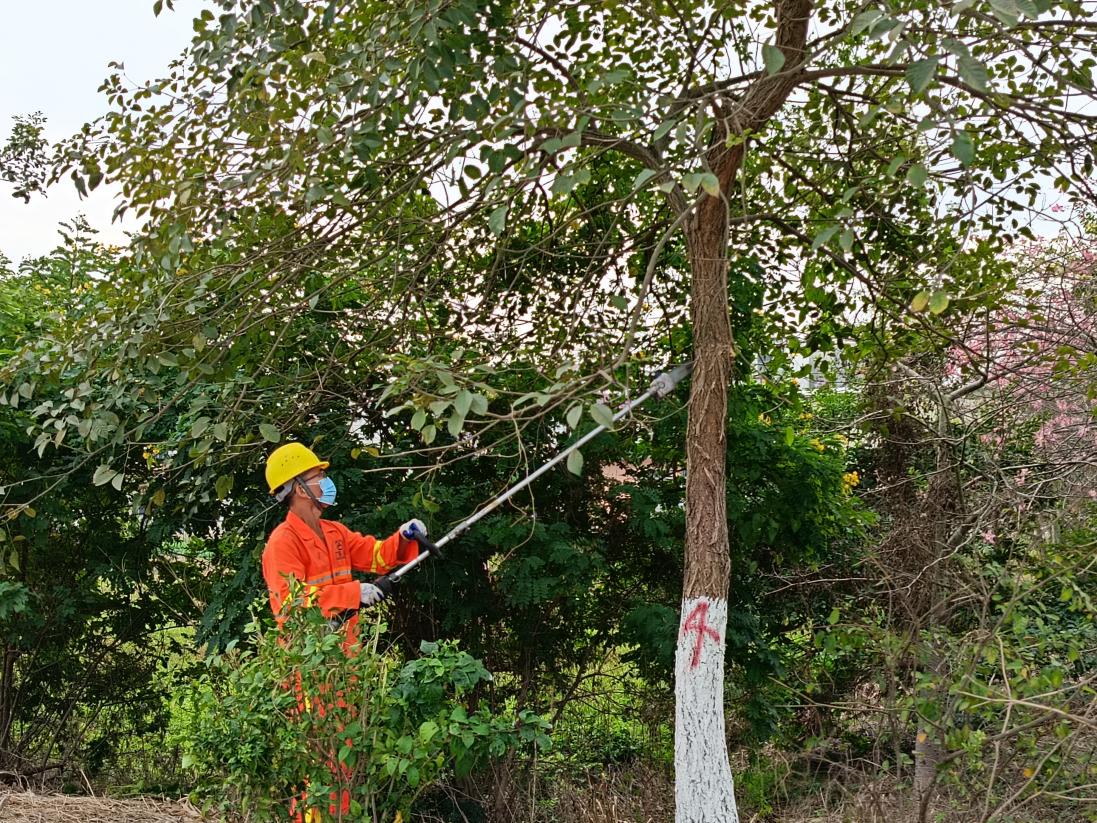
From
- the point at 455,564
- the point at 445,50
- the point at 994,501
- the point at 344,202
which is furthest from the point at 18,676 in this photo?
the point at 994,501

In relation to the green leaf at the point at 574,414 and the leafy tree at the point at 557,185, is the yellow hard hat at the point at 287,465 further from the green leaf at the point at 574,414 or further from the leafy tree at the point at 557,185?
the green leaf at the point at 574,414

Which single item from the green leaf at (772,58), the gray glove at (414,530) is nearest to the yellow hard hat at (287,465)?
the gray glove at (414,530)

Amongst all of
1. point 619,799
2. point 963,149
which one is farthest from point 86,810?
point 963,149

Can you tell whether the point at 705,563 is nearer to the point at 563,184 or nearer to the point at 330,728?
the point at 330,728

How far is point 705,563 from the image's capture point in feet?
12.4

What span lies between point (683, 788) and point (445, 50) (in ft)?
9.18

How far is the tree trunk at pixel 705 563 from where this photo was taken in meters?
3.65

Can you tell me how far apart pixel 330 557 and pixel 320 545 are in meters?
0.08

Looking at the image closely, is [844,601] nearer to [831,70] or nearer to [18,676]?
[831,70]

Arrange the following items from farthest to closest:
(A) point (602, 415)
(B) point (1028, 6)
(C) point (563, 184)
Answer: (C) point (563, 184)
(A) point (602, 415)
(B) point (1028, 6)

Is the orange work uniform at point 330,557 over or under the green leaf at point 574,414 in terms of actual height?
under

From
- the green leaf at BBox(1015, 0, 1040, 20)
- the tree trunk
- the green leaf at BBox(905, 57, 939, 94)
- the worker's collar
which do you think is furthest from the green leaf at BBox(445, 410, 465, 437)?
the worker's collar

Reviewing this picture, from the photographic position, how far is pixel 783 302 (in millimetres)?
5520

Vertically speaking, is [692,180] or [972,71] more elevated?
[972,71]
